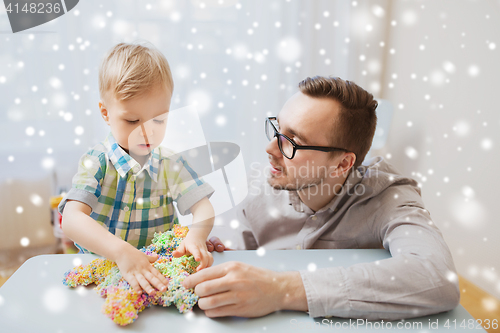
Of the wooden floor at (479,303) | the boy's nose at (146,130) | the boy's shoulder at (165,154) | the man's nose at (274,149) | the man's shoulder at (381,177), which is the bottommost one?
the wooden floor at (479,303)

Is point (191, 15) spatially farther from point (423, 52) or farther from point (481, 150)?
point (481, 150)

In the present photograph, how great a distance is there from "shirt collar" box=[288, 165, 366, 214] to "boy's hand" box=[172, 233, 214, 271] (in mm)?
508

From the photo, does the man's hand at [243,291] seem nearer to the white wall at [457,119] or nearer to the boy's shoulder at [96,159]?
the boy's shoulder at [96,159]

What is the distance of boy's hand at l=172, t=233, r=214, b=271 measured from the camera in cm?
86

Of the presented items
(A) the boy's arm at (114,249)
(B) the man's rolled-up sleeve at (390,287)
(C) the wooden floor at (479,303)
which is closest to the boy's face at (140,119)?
(A) the boy's arm at (114,249)

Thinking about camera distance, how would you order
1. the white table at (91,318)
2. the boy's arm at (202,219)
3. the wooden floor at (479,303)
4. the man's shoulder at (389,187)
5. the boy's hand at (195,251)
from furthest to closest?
1. the wooden floor at (479,303)
2. the man's shoulder at (389,187)
3. the boy's arm at (202,219)
4. the boy's hand at (195,251)
5. the white table at (91,318)

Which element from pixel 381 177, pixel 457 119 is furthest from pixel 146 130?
pixel 457 119

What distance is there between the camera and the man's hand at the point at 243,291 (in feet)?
2.37

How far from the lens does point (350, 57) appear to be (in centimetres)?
265

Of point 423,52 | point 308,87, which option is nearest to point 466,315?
point 308,87

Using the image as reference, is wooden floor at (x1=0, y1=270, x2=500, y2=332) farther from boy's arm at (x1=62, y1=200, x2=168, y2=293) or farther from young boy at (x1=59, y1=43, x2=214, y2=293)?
boy's arm at (x1=62, y1=200, x2=168, y2=293)

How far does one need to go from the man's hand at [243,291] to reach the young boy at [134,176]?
10cm

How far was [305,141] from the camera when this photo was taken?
3.85ft

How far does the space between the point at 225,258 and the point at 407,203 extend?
1.99 feet
